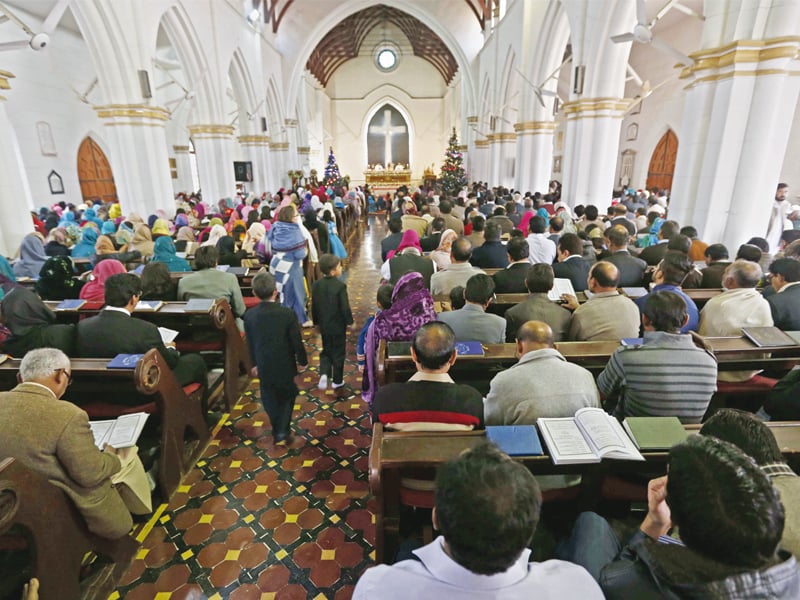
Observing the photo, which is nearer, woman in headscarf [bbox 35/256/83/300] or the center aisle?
the center aisle

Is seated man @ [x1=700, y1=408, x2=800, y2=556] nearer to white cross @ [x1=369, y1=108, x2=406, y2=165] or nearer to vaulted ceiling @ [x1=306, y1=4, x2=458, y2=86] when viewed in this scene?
vaulted ceiling @ [x1=306, y1=4, x2=458, y2=86]

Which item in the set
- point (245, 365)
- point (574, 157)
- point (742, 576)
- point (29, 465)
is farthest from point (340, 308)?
point (574, 157)

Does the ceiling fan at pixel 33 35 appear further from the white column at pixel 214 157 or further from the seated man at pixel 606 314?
the seated man at pixel 606 314

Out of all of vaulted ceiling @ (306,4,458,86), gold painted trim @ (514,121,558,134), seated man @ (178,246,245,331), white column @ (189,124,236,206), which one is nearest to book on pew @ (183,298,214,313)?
seated man @ (178,246,245,331)

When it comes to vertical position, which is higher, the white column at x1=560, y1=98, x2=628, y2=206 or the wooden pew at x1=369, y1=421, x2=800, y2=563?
the white column at x1=560, y1=98, x2=628, y2=206

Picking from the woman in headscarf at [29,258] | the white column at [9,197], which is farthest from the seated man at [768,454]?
the white column at [9,197]

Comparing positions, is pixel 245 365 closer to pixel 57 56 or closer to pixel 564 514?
pixel 564 514

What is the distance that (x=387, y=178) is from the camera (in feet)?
90.6

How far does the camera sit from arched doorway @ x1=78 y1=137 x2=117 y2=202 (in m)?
13.1

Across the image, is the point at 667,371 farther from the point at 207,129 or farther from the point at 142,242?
the point at 207,129

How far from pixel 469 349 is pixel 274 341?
5.03ft

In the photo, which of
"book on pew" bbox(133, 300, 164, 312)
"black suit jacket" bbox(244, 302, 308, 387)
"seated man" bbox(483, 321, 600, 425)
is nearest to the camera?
"seated man" bbox(483, 321, 600, 425)

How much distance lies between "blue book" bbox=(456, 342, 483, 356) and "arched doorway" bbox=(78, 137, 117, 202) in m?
14.3

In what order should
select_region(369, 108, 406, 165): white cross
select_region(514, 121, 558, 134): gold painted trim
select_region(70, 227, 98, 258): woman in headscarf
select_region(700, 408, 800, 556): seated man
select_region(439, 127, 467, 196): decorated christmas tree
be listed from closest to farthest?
select_region(700, 408, 800, 556): seated man, select_region(70, 227, 98, 258): woman in headscarf, select_region(514, 121, 558, 134): gold painted trim, select_region(439, 127, 467, 196): decorated christmas tree, select_region(369, 108, 406, 165): white cross
